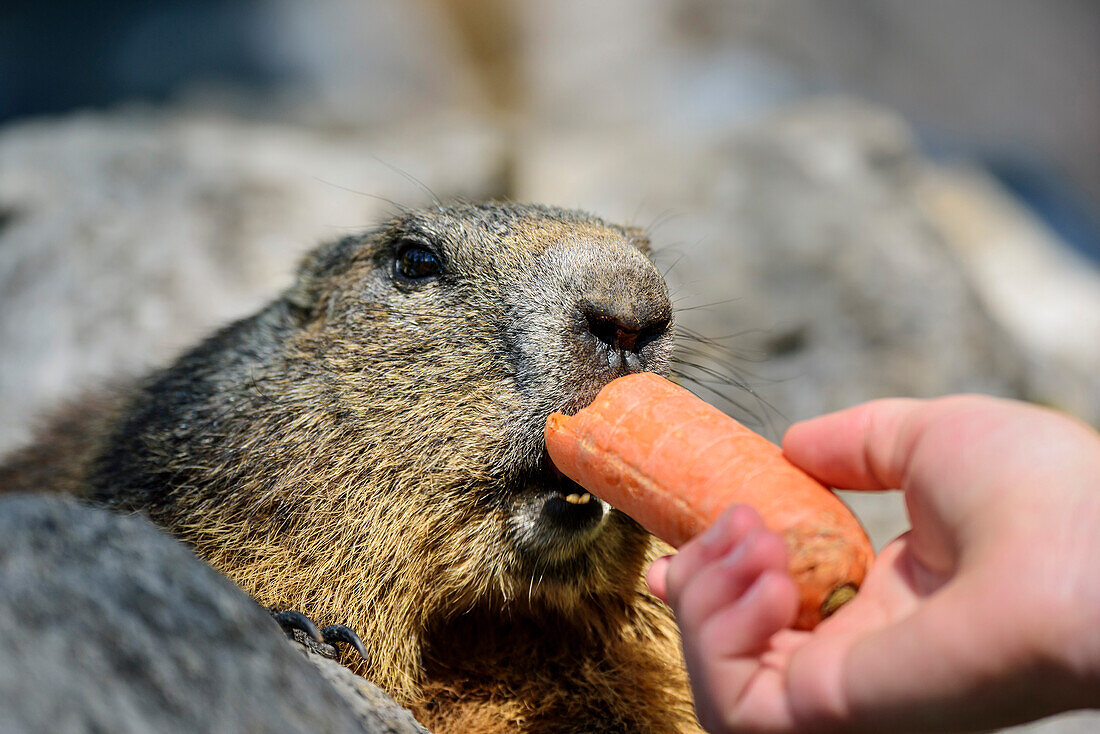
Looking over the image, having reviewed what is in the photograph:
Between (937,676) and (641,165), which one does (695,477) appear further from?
(641,165)

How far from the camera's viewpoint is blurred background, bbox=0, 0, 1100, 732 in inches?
286

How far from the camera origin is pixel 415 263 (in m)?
3.74

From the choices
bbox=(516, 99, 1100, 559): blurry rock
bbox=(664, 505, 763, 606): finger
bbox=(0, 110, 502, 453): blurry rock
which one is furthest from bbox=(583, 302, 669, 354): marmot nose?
bbox=(0, 110, 502, 453): blurry rock

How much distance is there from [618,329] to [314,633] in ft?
4.64

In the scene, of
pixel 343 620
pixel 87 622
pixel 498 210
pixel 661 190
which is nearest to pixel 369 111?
pixel 661 190

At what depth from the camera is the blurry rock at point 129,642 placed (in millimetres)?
1672

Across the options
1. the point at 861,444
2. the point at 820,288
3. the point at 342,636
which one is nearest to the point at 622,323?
the point at 861,444

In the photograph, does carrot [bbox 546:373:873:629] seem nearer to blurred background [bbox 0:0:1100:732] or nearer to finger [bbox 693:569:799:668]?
finger [bbox 693:569:799:668]

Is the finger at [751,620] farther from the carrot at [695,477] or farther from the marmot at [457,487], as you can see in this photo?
the marmot at [457,487]

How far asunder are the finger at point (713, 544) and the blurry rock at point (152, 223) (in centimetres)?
439

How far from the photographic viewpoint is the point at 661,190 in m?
9.09

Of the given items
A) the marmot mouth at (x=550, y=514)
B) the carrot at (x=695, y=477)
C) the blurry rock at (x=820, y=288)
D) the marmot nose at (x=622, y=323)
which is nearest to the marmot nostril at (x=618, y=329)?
the marmot nose at (x=622, y=323)

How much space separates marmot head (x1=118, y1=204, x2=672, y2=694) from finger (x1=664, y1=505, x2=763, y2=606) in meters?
0.91

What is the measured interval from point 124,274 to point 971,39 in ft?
48.5
